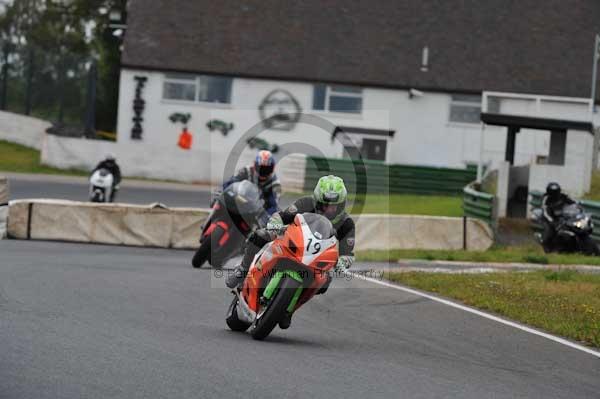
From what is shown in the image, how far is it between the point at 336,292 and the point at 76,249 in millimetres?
6116

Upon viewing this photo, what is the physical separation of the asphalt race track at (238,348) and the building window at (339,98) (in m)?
31.6

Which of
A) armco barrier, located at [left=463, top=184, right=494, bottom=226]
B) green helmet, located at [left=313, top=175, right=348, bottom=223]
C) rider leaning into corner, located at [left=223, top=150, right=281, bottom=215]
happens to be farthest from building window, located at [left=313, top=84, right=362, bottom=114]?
green helmet, located at [left=313, top=175, right=348, bottom=223]

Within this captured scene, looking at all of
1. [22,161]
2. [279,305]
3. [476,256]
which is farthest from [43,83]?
[279,305]

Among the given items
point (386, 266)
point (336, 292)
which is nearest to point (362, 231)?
point (386, 266)

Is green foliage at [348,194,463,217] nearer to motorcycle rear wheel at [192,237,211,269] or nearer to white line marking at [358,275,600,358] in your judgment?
white line marking at [358,275,600,358]

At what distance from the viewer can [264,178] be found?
50.9ft

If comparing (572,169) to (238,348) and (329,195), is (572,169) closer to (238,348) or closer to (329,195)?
(329,195)

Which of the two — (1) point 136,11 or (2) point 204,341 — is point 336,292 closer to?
(2) point 204,341

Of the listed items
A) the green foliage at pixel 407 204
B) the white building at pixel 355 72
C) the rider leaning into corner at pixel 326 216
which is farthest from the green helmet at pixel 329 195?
the white building at pixel 355 72

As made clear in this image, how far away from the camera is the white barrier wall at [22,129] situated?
47312 millimetres

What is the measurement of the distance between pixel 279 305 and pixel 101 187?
1683 centimetres

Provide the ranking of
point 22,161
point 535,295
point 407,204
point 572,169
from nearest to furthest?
point 535,295 → point 572,169 → point 407,204 → point 22,161

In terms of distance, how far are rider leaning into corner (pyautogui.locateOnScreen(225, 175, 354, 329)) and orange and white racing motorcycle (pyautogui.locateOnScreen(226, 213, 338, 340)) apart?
14 cm

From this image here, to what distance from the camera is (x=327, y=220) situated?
10.1 meters
